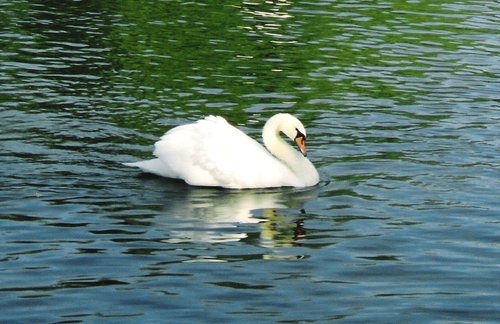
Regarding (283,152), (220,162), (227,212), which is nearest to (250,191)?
(220,162)

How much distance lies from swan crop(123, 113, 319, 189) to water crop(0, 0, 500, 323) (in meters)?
0.19

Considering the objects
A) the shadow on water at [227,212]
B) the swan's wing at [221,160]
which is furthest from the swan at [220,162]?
the shadow on water at [227,212]

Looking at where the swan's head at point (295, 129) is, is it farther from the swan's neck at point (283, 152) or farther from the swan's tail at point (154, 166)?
the swan's tail at point (154, 166)

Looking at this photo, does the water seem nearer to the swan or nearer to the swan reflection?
the swan reflection

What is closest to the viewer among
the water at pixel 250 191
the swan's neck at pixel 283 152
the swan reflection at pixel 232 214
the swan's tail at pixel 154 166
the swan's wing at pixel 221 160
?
the water at pixel 250 191

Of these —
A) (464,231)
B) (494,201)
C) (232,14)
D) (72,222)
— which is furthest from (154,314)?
(232,14)

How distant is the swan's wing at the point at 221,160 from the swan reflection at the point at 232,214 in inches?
5.6

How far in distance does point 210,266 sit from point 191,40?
1568 cm

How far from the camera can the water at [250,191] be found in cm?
1310

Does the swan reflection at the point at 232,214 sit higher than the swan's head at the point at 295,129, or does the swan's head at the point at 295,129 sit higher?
the swan's head at the point at 295,129

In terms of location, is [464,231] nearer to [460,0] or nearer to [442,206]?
[442,206]

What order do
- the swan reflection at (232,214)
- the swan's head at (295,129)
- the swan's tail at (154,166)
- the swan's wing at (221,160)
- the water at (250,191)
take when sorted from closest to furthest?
the water at (250,191), the swan reflection at (232,214), the swan's wing at (221,160), the swan's tail at (154,166), the swan's head at (295,129)

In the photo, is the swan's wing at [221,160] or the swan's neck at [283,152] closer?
the swan's wing at [221,160]

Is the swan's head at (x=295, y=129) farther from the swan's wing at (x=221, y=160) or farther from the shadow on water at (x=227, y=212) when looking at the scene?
the shadow on water at (x=227, y=212)
